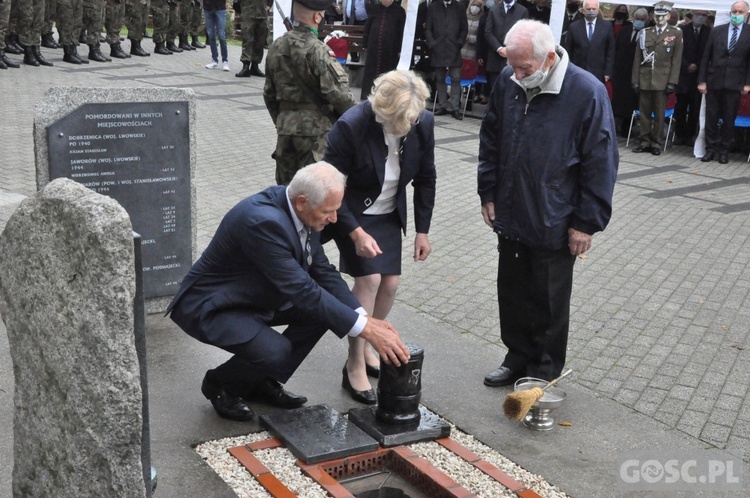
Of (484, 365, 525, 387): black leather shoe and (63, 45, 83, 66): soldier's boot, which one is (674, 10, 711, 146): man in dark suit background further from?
(63, 45, 83, 66): soldier's boot

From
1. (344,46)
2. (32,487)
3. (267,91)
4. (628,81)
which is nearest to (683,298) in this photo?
(267,91)

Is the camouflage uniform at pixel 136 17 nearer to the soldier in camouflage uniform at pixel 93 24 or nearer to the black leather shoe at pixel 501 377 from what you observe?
the soldier in camouflage uniform at pixel 93 24

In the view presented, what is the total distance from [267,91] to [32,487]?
13.4ft

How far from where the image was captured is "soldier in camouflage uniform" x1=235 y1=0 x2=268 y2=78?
18.0 meters

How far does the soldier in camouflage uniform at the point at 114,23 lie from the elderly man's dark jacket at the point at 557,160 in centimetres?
1591

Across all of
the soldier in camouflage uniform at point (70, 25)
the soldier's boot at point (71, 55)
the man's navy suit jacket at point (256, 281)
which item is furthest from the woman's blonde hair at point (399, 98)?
the soldier's boot at point (71, 55)

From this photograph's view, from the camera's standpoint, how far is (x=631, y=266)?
7.93 meters

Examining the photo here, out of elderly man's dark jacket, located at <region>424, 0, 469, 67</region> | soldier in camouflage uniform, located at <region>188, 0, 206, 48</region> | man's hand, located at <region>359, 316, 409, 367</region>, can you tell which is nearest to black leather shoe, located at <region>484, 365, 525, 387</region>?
man's hand, located at <region>359, 316, 409, 367</region>

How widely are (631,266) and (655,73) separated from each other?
6.20 meters

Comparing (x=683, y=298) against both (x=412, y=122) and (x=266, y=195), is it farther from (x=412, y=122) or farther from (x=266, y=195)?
(x=266, y=195)

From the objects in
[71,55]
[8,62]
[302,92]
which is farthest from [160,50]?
[302,92]

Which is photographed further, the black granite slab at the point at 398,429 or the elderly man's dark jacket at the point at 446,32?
the elderly man's dark jacket at the point at 446,32

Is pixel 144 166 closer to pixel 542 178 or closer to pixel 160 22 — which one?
A: pixel 542 178

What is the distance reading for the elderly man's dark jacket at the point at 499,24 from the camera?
1495 centimetres
